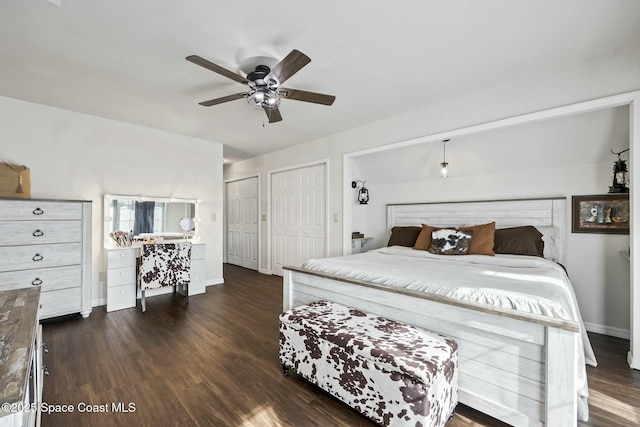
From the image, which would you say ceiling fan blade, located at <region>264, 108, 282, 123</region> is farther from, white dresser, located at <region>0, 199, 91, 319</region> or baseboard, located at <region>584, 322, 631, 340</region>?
baseboard, located at <region>584, 322, 631, 340</region>

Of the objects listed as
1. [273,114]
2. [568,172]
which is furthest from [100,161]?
[568,172]

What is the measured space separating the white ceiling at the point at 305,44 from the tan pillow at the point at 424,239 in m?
1.56

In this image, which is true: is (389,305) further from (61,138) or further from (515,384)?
(61,138)

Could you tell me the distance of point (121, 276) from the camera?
11.5 ft

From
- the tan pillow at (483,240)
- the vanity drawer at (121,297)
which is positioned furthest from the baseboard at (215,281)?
the tan pillow at (483,240)

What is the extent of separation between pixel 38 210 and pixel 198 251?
5.92ft

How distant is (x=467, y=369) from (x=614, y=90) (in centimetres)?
248

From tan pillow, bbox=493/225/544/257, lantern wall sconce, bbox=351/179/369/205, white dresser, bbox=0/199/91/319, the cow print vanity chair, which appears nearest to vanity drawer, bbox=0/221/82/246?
white dresser, bbox=0/199/91/319

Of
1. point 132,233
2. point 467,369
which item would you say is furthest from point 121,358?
point 467,369

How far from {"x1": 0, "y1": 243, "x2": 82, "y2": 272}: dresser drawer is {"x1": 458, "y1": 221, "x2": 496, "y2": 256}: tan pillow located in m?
4.39

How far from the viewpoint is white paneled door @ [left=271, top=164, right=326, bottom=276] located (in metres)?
4.56

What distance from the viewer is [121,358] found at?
2297mm

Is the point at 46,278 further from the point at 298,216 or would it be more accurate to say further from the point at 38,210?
the point at 298,216

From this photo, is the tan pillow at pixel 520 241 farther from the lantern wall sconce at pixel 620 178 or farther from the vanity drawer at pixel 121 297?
the vanity drawer at pixel 121 297
